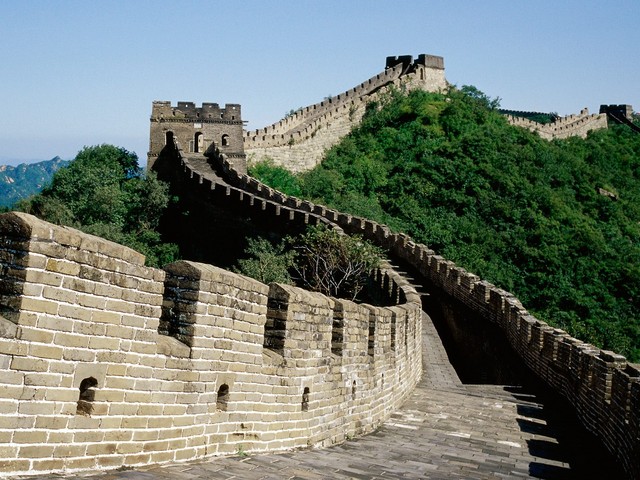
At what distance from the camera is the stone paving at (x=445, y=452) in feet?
23.3

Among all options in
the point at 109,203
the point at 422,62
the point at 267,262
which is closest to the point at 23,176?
the point at 422,62

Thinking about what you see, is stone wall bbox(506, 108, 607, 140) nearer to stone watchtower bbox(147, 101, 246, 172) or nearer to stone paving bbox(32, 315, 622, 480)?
stone watchtower bbox(147, 101, 246, 172)

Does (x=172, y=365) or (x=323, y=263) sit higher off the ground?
(x=323, y=263)

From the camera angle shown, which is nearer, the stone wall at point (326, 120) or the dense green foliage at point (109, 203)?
the dense green foliage at point (109, 203)

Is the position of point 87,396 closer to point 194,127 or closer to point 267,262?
point 267,262

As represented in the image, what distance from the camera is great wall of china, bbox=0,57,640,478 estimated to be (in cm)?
540

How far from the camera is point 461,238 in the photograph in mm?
41844

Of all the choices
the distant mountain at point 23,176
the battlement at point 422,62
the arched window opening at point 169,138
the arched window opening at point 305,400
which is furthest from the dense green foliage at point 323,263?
the distant mountain at point 23,176

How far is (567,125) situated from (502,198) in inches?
702

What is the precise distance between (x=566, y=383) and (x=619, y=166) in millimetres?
44730

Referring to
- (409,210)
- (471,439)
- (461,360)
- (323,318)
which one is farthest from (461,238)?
(323,318)

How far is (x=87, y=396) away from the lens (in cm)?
595

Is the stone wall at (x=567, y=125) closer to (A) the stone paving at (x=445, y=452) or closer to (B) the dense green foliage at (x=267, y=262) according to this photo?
(B) the dense green foliage at (x=267, y=262)

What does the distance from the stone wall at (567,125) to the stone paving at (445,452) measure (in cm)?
4302
